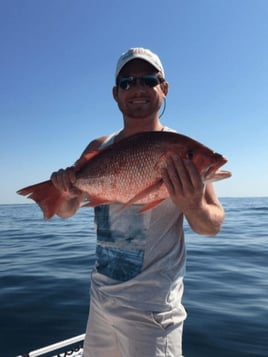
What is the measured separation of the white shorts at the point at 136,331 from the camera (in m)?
2.51

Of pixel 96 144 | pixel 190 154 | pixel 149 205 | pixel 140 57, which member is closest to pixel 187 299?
pixel 96 144

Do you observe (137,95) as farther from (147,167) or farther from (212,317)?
(212,317)

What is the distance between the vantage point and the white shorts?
2506mm

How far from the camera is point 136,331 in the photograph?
8.31ft

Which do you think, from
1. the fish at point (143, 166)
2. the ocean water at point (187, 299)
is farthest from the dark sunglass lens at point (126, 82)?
the ocean water at point (187, 299)

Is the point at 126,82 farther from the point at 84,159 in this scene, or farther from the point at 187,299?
the point at 187,299

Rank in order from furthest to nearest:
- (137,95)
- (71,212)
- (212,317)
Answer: (212,317), (71,212), (137,95)

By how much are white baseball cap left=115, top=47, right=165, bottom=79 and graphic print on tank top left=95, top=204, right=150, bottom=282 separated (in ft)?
4.06

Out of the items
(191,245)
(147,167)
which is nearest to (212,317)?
(147,167)

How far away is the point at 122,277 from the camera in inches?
107

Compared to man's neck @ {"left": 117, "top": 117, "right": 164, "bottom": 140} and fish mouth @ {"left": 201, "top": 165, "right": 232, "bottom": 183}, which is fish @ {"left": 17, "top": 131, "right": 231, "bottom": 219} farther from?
man's neck @ {"left": 117, "top": 117, "right": 164, "bottom": 140}

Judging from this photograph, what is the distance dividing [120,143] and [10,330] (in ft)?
13.8

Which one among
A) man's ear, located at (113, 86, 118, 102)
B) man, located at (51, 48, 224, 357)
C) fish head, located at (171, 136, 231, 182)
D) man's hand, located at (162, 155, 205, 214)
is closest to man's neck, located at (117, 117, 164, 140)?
man, located at (51, 48, 224, 357)

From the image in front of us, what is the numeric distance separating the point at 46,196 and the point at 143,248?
3.16ft
